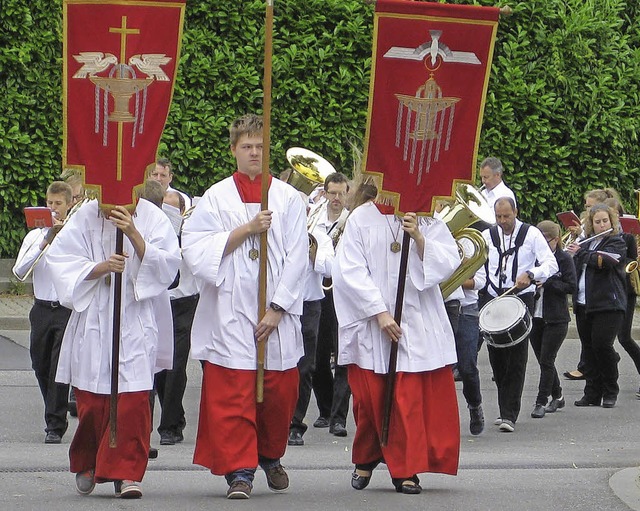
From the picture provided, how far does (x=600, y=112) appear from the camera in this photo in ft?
59.1

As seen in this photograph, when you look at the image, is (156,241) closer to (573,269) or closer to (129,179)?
(129,179)

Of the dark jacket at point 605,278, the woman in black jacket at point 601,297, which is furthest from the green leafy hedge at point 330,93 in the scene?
the dark jacket at point 605,278

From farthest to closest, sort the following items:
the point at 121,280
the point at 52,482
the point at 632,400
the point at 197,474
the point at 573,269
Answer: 1. the point at 632,400
2. the point at 573,269
3. the point at 197,474
4. the point at 52,482
5. the point at 121,280

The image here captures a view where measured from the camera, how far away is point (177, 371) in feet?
31.5

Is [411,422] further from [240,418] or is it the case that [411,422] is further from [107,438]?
[107,438]

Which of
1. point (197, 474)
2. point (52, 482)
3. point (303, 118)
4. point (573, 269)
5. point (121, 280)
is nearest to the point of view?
point (121, 280)

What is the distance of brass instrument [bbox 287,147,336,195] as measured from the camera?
40.3 ft

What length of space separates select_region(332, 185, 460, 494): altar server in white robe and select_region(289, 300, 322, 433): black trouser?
2.08 metres

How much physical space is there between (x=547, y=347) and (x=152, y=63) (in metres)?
4.84

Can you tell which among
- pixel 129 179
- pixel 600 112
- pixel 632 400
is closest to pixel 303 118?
pixel 600 112

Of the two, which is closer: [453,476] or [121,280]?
[121,280]

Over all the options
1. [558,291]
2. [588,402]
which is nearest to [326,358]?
[558,291]

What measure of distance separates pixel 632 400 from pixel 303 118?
6331 millimetres

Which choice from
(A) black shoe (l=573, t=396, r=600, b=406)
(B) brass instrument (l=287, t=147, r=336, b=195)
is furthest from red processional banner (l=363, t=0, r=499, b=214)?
(A) black shoe (l=573, t=396, r=600, b=406)
